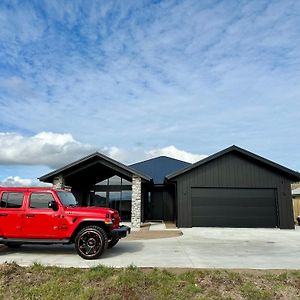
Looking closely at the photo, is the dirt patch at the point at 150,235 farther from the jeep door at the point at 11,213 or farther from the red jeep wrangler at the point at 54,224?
the jeep door at the point at 11,213

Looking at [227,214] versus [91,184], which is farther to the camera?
[91,184]

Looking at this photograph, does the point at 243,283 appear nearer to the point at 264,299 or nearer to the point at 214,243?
the point at 264,299

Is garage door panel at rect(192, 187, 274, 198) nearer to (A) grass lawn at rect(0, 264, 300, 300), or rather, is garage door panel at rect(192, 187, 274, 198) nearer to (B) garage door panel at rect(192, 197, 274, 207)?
(B) garage door panel at rect(192, 197, 274, 207)

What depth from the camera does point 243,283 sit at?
6.36 m

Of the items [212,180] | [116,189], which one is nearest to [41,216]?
[212,180]

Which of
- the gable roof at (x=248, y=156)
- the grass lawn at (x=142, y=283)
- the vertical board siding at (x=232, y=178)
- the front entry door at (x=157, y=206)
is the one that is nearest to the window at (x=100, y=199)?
the front entry door at (x=157, y=206)

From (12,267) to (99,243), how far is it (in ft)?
7.65

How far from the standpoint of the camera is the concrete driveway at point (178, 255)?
799 centimetres

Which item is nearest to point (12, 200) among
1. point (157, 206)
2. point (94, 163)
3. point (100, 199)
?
point (94, 163)

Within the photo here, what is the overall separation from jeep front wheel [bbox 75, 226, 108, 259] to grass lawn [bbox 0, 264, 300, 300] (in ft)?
4.86

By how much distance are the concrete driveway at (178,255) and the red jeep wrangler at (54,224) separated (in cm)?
47

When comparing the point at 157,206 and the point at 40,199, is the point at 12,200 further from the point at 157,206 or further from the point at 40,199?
the point at 157,206

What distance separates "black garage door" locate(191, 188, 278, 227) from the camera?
18750mm

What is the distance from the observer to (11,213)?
9.11 meters
